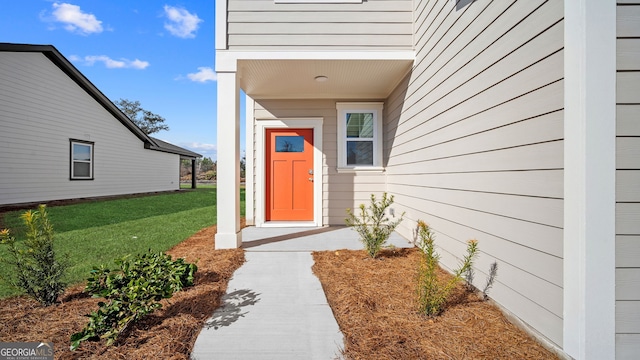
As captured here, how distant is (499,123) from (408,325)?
162 cm

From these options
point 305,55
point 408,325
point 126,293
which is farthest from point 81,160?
point 408,325

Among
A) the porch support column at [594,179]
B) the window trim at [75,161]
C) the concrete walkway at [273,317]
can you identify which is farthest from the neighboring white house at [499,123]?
the window trim at [75,161]

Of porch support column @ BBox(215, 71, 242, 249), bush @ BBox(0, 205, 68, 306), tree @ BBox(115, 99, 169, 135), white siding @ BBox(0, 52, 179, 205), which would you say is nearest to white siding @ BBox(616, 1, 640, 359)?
porch support column @ BBox(215, 71, 242, 249)

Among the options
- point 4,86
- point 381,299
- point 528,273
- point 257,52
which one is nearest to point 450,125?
point 528,273

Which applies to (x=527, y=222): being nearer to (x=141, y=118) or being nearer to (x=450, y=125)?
(x=450, y=125)

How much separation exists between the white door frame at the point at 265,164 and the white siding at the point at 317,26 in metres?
1.76

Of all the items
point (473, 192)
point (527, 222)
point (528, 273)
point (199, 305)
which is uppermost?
point (473, 192)

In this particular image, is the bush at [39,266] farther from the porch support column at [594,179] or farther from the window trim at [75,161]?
the window trim at [75,161]

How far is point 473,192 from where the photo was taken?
2396mm

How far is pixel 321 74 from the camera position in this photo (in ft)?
14.1

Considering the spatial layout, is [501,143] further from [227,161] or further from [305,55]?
[227,161]

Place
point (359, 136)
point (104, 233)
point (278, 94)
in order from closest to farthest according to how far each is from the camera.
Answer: point (104, 233), point (278, 94), point (359, 136)

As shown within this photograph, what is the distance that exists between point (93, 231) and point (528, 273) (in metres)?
6.16

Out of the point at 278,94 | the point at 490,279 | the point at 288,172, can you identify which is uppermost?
the point at 278,94
